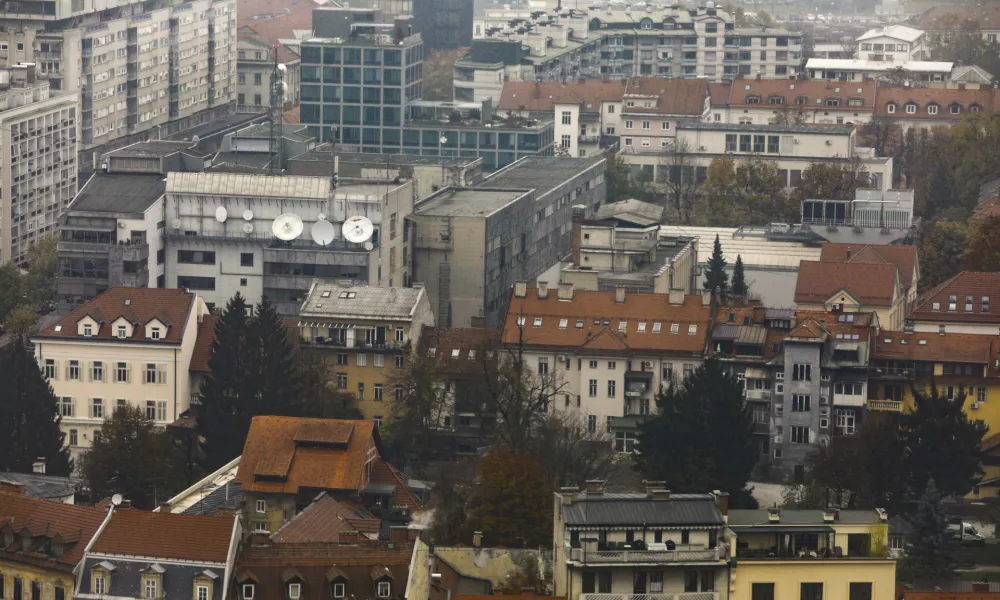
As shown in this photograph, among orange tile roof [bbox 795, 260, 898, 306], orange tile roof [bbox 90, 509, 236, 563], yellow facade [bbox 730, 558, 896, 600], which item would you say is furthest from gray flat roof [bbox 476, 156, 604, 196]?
yellow facade [bbox 730, 558, 896, 600]

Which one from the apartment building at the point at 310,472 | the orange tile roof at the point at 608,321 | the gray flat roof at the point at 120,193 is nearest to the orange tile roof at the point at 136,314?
the gray flat roof at the point at 120,193

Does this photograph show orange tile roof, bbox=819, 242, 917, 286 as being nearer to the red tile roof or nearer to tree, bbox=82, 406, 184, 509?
the red tile roof

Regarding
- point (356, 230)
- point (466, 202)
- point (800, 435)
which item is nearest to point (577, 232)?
point (466, 202)

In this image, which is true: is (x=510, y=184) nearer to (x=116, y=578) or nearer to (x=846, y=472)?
(x=846, y=472)

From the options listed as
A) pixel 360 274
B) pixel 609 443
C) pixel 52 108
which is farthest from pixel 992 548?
pixel 52 108

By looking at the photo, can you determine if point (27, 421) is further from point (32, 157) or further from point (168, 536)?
point (32, 157)

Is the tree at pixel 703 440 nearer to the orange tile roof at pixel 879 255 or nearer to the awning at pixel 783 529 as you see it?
the awning at pixel 783 529
